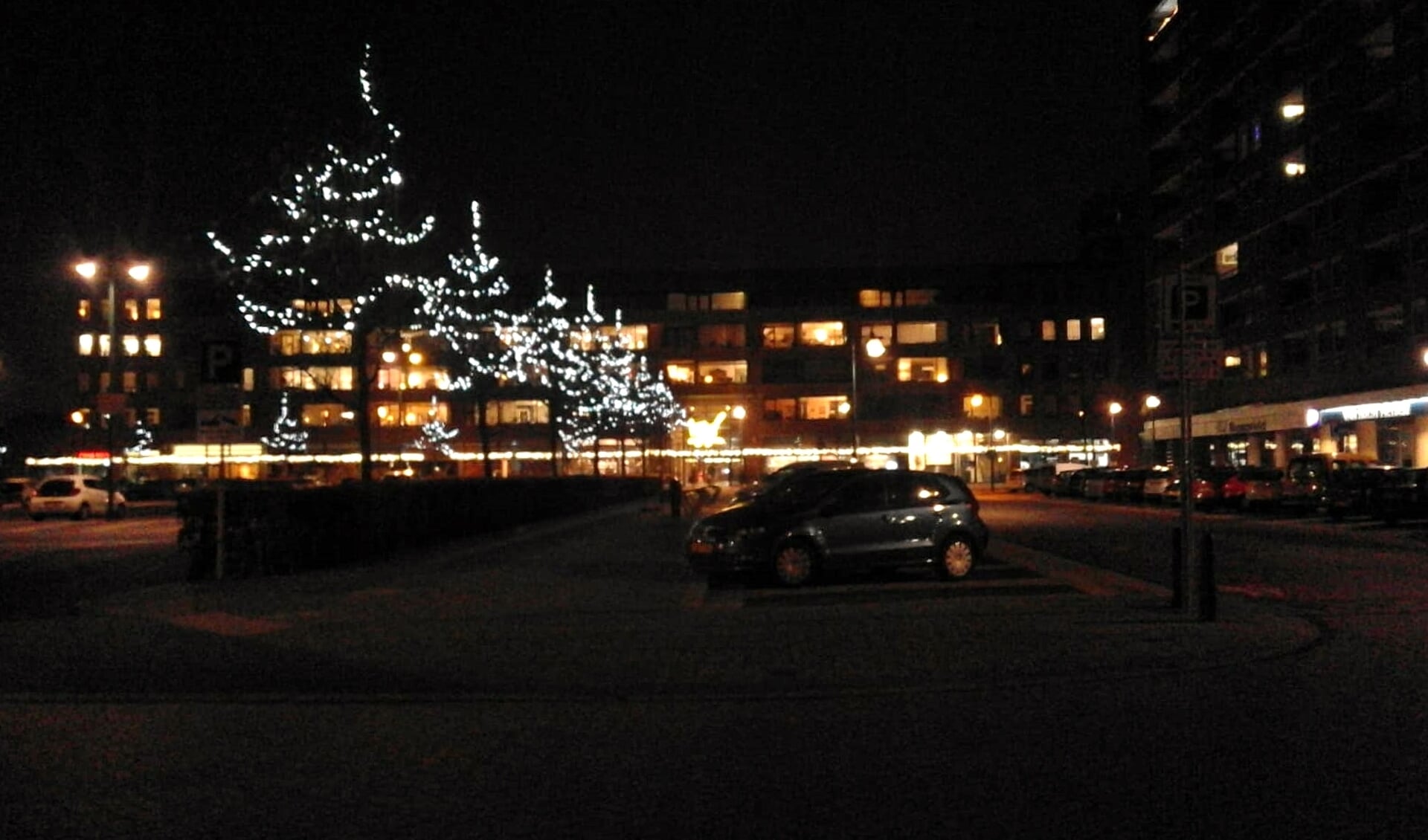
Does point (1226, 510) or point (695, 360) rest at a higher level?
point (695, 360)

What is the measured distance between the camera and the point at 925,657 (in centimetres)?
1397

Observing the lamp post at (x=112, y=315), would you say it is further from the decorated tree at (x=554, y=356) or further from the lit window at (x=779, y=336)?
the lit window at (x=779, y=336)

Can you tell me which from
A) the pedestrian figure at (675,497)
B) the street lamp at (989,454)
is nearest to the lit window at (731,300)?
the street lamp at (989,454)

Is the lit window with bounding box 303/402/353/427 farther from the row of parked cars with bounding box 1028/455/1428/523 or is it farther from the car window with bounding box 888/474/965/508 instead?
the car window with bounding box 888/474/965/508

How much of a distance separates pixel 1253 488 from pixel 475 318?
85.4 feet

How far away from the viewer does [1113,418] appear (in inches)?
3925

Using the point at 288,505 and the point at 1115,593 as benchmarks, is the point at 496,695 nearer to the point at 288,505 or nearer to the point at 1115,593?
the point at 1115,593

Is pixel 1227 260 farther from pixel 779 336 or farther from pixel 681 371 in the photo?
pixel 681 371

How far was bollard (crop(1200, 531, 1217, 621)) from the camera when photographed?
52.7ft

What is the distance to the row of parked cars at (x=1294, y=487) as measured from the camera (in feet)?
120

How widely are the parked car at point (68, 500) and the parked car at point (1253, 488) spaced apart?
36.7 meters

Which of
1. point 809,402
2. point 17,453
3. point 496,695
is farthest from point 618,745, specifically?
point 17,453

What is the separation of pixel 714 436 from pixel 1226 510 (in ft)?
71.9

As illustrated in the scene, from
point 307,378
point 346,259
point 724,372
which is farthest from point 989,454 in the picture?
point 346,259
